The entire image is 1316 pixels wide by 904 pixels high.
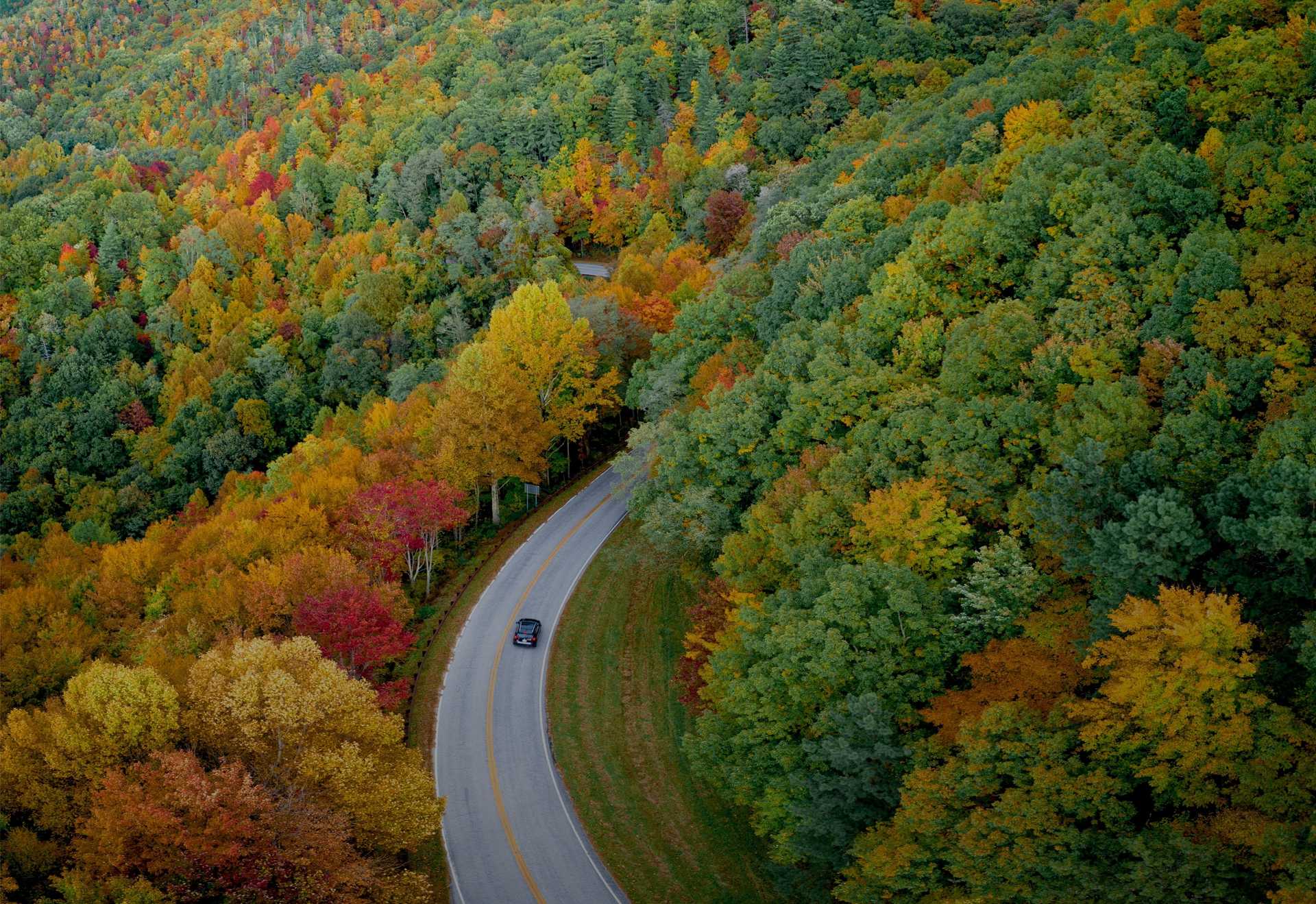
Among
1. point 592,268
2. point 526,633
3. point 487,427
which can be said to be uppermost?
point 592,268

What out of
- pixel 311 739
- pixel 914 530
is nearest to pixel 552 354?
pixel 914 530

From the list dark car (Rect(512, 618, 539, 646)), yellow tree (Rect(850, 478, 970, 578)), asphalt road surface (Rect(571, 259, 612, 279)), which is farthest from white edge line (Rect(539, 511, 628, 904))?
asphalt road surface (Rect(571, 259, 612, 279))

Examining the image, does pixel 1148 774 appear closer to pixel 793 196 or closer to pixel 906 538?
pixel 906 538

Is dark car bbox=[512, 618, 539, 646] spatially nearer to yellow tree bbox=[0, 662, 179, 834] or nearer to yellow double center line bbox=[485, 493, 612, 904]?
yellow double center line bbox=[485, 493, 612, 904]

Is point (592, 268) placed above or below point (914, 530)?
above

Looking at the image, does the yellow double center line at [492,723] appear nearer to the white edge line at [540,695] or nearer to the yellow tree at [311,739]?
the white edge line at [540,695]

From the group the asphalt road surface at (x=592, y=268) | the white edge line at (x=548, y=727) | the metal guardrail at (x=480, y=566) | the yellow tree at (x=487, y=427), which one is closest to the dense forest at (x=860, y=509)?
the yellow tree at (x=487, y=427)

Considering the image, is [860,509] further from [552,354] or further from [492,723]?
[552,354]
